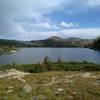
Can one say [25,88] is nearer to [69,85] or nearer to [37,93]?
[37,93]

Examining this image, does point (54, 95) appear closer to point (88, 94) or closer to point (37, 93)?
point (37, 93)

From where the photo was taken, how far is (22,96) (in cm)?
1108

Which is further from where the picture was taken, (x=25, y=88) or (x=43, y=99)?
(x=25, y=88)

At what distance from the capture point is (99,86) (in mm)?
12758

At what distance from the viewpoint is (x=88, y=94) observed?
11.2 meters

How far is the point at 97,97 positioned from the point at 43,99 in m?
2.53

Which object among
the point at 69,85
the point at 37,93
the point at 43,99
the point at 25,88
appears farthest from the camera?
the point at 69,85

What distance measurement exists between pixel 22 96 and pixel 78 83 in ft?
13.6

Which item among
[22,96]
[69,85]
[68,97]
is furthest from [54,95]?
[69,85]

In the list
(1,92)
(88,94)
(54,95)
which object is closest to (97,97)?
(88,94)

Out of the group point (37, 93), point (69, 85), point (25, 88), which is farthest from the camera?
point (69, 85)

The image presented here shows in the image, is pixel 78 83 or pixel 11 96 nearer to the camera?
pixel 11 96

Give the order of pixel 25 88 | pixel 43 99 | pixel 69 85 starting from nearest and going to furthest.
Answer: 1. pixel 43 99
2. pixel 25 88
3. pixel 69 85

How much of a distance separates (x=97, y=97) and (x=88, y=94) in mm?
610
